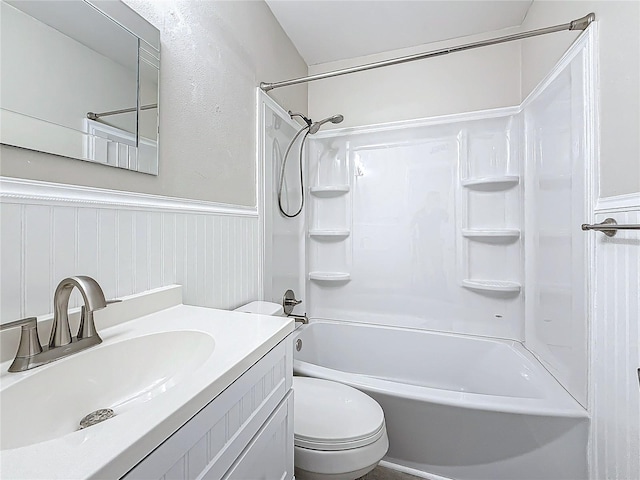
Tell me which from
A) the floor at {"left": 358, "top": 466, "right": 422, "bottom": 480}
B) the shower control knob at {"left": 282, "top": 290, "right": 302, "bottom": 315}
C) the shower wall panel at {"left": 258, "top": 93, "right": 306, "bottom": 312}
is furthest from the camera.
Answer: the shower control knob at {"left": 282, "top": 290, "right": 302, "bottom": 315}

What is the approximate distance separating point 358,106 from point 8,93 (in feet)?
6.54

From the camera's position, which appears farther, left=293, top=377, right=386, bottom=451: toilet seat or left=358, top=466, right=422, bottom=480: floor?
left=358, top=466, right=422, bottom=480: floor

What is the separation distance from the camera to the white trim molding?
68 centimetres

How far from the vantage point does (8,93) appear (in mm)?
682

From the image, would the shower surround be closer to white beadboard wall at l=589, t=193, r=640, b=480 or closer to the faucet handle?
white beadboard wall at l=589, t=193, r=640, b=480

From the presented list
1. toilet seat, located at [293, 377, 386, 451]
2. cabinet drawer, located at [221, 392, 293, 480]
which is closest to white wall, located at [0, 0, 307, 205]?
cabinet drawer, located at [221, 392, 293, 480]

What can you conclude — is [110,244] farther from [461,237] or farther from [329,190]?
[461,237]

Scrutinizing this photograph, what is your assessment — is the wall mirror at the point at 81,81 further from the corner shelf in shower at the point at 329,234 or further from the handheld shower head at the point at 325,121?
the corner shelf in shower at the point at 329,234

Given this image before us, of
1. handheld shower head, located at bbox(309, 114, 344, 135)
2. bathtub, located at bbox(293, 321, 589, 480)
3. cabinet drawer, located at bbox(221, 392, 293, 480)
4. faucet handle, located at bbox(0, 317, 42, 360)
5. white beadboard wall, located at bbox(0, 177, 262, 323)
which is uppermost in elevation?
handheld shower head, located at bbox(309, 114, 344, 135)

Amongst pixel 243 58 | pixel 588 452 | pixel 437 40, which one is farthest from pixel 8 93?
pixel 437 40

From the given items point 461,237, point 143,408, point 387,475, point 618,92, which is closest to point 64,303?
point 143,408

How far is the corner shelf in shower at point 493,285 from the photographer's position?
193cm

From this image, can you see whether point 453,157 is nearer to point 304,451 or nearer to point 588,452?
point 588,452

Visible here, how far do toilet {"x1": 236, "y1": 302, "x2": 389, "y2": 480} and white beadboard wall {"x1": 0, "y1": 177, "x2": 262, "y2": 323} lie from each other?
58cm
